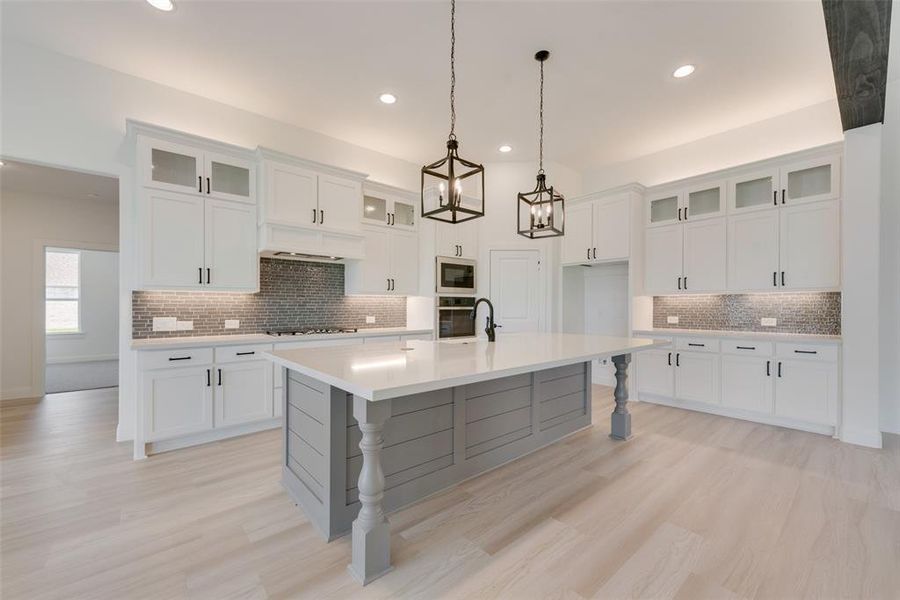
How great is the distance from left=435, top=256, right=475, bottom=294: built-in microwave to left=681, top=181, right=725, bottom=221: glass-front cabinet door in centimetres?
Answer: 272

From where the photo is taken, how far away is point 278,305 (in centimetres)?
415

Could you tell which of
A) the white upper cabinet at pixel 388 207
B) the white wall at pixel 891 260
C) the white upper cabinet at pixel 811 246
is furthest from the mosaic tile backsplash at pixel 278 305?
the white wall at pixel 891 260

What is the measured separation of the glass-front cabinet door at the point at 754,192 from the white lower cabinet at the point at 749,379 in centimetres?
143

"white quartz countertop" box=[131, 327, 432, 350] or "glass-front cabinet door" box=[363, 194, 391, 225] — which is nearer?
"white quartz countertop" box=[131, 327, 432, 350]

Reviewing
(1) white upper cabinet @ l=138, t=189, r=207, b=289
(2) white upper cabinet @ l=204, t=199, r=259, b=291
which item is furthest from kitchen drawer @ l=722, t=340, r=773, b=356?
(1) white upper cabinet @ l=138, t=189, r=207, b=289

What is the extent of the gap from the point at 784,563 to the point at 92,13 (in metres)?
5.16

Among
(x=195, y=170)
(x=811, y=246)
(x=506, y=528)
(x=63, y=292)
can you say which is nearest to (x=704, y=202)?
(x=811, y=246)

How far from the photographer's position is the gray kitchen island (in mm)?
1662

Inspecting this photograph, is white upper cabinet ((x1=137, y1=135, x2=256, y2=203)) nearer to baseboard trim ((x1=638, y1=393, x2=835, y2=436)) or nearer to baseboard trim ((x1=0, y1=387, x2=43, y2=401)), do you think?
baseboard trim ((x1=0, y1=387, x2=43, y2=401))

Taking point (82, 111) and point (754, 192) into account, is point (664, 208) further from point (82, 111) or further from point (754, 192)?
point (82, 111)

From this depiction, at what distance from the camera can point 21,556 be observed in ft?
5.86

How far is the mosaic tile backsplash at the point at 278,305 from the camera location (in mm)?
3465

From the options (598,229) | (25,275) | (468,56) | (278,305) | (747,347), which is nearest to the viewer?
(468,56)

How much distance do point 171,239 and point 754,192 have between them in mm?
5708
